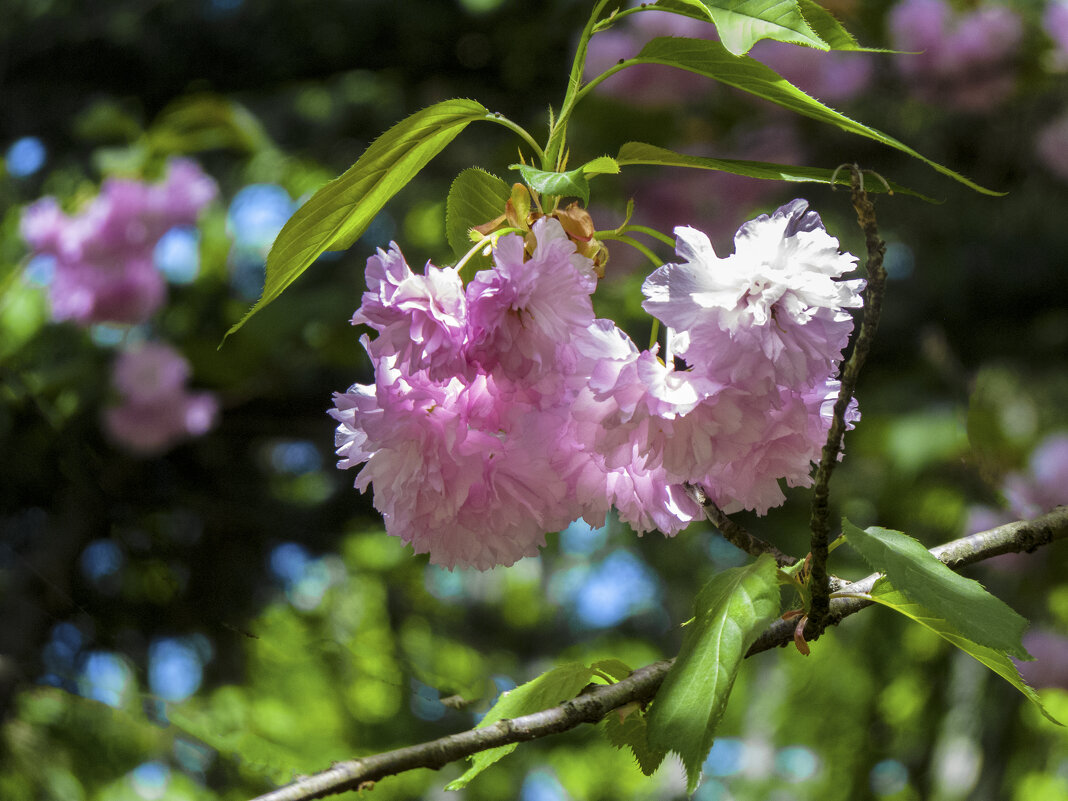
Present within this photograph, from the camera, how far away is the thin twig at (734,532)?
40cm

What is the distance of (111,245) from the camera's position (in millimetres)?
1873

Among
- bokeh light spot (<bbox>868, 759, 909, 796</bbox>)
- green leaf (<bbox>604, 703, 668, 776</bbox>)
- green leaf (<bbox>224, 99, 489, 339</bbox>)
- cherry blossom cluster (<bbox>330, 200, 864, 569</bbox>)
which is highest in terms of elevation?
green leaf (<bbox>224, 99, 489, 339</bbox>)

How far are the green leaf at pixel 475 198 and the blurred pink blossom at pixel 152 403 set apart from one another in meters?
1.51

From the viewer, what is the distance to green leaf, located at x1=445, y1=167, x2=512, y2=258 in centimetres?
46

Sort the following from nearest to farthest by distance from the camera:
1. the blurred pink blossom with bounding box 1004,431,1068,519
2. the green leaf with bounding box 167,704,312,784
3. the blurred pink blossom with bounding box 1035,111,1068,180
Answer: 1. the green leaf with bounding box 167,704,312,784
2. the blurred pink blossom with bounding box 1004,431,1068,519
3. the blurred pink blossom with bounding box 1035,111,1068,180

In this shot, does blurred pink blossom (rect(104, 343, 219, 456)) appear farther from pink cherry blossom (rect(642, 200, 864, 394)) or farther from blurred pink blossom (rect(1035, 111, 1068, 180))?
blurred pink blossom (rect(1035, 111, 1068, 180))

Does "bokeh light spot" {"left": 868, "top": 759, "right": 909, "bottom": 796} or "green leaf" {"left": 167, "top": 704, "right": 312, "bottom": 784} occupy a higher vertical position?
"green leaf" {"left": 167, "top": 704, "right": 312, "bottom": 784}

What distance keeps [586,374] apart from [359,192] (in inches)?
5.1

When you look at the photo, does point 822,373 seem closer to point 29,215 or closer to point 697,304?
point 697,304

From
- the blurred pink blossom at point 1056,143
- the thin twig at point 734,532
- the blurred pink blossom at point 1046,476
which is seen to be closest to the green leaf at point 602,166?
the thin twig at point 734,532

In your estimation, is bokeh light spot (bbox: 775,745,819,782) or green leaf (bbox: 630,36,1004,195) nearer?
green leaf (bbox: 630,36,1004,195)

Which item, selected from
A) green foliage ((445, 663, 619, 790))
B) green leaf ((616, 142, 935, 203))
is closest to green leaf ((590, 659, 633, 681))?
green foliage ((445, 663, 619, 790))

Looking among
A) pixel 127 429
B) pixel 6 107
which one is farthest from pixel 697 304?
pixel 6 107

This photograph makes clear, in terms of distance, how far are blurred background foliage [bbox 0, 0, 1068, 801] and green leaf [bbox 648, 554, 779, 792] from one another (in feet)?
3.94
